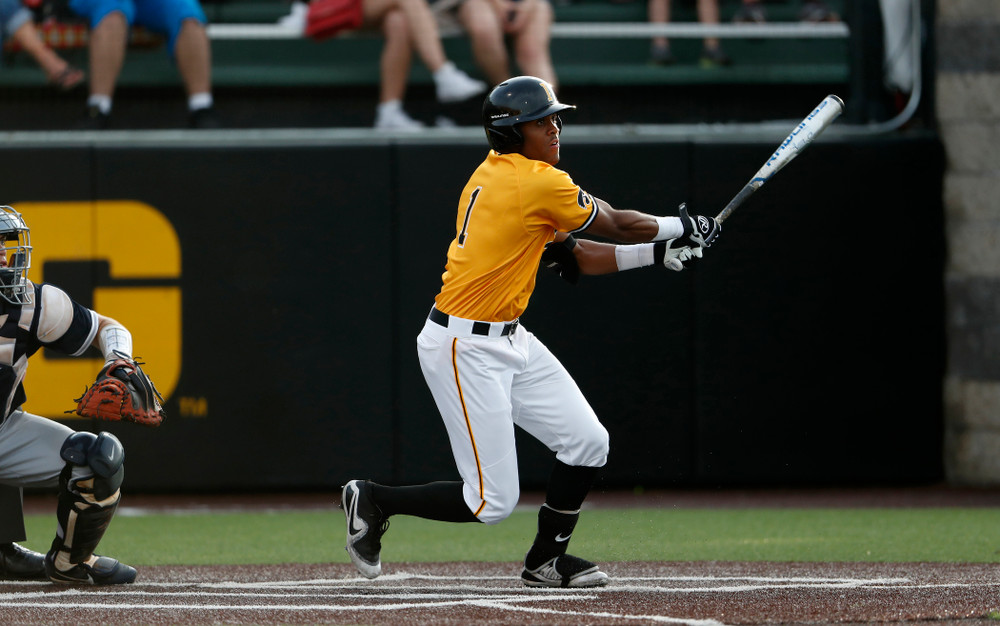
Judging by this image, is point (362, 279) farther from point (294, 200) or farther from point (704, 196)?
point (704, 196)

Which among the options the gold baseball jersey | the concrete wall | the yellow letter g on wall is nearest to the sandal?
the yellow letter g on wall

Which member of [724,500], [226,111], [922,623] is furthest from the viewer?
[226,111]

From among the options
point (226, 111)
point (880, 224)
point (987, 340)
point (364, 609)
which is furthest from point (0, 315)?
point (987, 340)

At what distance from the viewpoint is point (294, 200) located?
26.8 ft

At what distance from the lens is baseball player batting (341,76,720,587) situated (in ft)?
→ 15.5

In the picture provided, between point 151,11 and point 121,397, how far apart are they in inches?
177

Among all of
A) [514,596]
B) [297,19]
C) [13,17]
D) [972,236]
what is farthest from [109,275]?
[972,236]

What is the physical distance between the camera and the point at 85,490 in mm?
4836

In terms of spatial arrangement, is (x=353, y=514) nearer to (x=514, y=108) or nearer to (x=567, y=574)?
(x=567, y=574)

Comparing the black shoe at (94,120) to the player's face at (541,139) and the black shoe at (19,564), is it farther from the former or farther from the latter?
the player's face at (541,139)

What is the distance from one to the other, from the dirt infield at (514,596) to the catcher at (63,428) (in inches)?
6.5

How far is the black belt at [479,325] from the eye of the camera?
4758mm

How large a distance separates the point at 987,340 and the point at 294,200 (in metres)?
4.24

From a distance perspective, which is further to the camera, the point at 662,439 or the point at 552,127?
the point at 662,439
